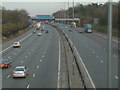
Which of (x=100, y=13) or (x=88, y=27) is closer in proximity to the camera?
(x=100, y=13)

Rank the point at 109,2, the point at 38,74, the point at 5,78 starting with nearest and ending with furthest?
1. the point at 109,2
2. the point at 5,78
3. the point at 38,74

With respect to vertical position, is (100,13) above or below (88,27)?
above

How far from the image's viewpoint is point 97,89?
21422mm

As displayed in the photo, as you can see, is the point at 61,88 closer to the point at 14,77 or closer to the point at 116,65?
the point at 14,77

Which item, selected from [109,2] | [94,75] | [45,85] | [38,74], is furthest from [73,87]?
[109,2]

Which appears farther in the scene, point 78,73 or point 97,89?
point 78,73

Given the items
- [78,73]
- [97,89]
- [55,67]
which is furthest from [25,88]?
[55,67]

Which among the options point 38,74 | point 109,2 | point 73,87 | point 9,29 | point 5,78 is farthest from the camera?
point 9,29

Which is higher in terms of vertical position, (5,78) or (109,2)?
(109,2)

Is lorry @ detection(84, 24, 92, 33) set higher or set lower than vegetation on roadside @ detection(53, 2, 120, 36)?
lower

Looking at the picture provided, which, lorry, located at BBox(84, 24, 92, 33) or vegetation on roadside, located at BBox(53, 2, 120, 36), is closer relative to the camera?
vegetation on roadside, located at BBox(53, 2, 120, 36)

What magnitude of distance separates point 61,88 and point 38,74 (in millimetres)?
8788

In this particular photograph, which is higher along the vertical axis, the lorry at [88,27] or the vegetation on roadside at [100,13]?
the vegetation on roadside at [100,13]

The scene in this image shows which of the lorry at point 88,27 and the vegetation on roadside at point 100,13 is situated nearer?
the vegetation on roadside at point 100,13
